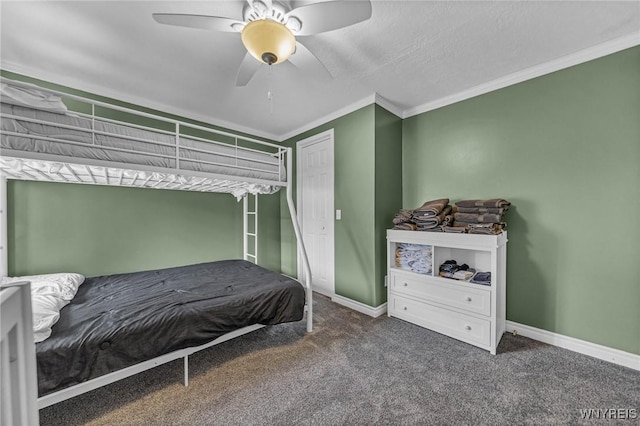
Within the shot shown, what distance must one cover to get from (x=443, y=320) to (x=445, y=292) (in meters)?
0.27

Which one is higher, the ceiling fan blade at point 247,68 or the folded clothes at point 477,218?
the ceiling fan blade at point 247,68

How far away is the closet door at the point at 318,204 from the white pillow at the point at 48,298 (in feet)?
8.19

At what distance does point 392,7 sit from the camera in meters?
1.59

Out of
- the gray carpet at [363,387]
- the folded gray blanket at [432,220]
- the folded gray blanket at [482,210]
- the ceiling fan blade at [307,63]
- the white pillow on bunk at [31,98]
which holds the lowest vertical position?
the gray carpet at [363,387]

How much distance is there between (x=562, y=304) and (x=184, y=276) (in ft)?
11.4

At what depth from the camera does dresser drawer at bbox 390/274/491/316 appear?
210 cm

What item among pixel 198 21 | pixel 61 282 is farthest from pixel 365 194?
pixel 61 282

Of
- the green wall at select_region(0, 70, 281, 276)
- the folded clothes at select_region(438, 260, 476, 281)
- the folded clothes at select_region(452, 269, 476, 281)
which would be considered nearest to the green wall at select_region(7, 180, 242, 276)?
the green wall at select_region(0, 70, 281, 276)

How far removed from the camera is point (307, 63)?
7.02 feet

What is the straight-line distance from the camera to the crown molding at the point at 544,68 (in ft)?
6.09

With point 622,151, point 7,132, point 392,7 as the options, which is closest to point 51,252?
point 7,132

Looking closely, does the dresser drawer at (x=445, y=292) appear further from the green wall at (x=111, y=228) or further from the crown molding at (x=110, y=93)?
the crown molding at (x=110, y=93)

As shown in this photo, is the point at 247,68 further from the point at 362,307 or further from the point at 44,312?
the point at 362,307

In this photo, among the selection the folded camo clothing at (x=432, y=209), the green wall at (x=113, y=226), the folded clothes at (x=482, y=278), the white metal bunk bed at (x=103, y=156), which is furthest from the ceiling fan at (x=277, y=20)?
the folded clothes at (x=482, y=278)
